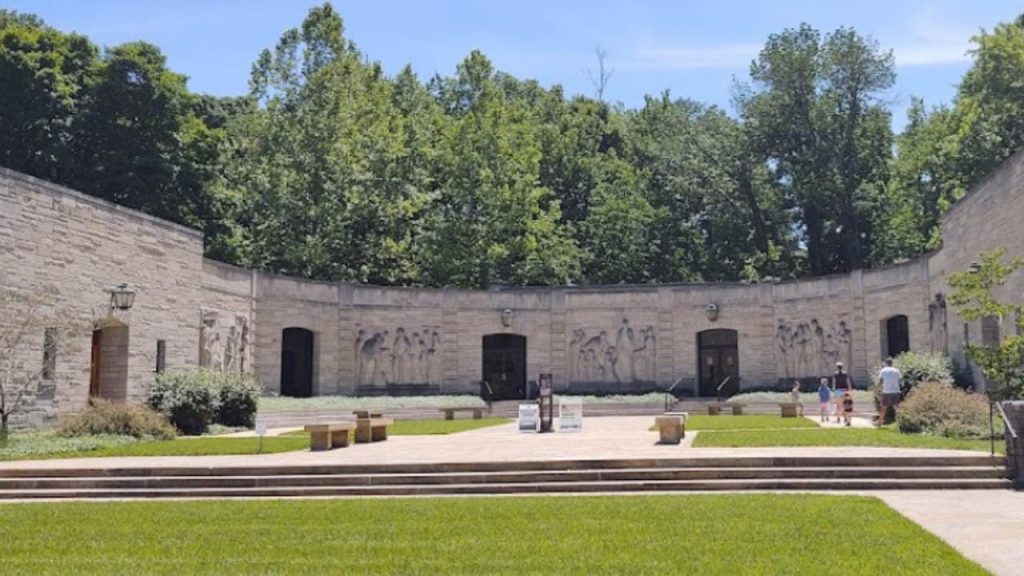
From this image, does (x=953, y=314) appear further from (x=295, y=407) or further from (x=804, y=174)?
(x=804, y=174)

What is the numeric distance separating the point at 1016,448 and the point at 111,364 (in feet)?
73.5

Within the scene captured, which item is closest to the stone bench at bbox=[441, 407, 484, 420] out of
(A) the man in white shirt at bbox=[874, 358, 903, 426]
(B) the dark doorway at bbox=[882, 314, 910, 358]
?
(A) the man in white shirt at bbox=[874, 358, 903, 426]

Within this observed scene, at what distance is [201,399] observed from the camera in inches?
1024

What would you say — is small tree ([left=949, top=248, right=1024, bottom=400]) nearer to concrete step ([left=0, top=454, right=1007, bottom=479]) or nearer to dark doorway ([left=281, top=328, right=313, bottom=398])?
concrete step ([left=0, top=454, right=1007, bottom=479])

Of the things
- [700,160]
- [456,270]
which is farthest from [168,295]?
[700,160]

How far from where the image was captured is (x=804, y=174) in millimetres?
52156

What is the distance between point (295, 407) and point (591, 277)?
2385cm

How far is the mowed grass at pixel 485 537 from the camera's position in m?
8.91

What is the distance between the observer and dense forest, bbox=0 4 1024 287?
143 ft

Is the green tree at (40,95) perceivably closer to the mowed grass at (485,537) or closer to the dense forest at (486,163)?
the dense forest at (486,163)

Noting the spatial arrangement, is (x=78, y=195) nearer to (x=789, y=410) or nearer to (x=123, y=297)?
(x=123, y=297)

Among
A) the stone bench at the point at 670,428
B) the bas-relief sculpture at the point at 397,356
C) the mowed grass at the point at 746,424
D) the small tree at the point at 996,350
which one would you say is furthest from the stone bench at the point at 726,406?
the small tree at the point at 996,350

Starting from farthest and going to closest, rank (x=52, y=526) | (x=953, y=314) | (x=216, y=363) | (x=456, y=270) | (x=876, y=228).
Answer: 1. (x=876, y=228)
2. (x=456, y=270)
3. (x=216, y=363)
4. (x=953, y=314)
5. (x=52, y=526)

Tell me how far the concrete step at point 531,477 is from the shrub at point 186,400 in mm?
9933
